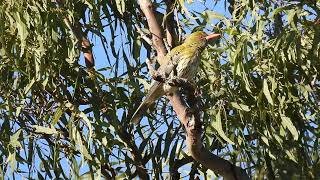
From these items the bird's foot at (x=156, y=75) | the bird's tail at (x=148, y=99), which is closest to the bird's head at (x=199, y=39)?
the bird's tail at (x=148, y=99)

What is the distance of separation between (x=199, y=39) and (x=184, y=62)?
19 cm

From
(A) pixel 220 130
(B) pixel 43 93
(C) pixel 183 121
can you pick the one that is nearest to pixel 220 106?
(A) pixel 220 130

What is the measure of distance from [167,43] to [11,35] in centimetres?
66

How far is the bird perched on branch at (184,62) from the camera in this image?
338 cm

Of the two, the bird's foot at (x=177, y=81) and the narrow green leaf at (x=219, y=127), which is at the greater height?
the bird's foot at (x=177, y=81)

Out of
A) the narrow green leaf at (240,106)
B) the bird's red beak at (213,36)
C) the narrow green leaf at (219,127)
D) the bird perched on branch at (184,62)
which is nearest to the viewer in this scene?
the narrow green leaf at (219,127)

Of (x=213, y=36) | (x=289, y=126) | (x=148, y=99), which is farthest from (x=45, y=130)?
(x=289, y=126)

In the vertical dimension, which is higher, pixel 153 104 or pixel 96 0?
pixel 96 0

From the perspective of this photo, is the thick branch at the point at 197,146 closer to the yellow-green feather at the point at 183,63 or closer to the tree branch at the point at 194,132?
the tree branch at the point at 194,132

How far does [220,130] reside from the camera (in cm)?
309

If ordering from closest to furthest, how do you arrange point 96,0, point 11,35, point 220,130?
point 220,130 → point 11,35 → point 96,0

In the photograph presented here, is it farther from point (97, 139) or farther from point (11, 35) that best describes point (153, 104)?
point (11, 35)

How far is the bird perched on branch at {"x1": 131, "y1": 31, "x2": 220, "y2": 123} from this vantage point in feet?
11.1

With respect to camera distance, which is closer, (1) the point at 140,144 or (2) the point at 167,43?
(2) the point at 167,43
